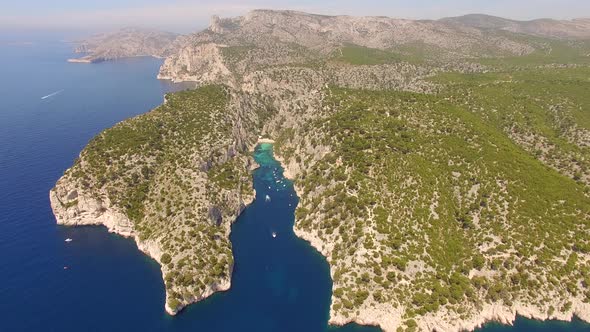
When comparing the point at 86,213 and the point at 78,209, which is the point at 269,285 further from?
the point at 78,209

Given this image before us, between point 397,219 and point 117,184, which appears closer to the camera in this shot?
point 397,219

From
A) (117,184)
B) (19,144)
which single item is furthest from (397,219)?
(19,144)

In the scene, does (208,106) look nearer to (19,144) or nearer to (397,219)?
(19,144)

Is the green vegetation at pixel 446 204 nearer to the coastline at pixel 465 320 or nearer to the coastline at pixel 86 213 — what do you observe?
the coastline at pixel 465 320

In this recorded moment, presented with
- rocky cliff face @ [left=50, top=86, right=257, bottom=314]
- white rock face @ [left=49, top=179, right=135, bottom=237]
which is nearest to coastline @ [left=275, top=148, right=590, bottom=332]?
rocky cliff face @ [left=50, top=86, right=257, bottom=314]

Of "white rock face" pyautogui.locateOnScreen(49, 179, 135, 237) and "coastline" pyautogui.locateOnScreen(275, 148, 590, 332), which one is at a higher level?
"white rock face" pyautogui.locateOnScreen(49, 179, 135, 237)

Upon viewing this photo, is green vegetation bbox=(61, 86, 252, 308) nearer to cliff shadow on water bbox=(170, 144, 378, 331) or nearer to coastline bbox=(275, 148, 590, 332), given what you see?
cliff shadow on water bbox=(170, 144, 378, 331)

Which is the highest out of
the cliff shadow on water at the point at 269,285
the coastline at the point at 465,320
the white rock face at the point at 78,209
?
the white rock face at the point at 78,209

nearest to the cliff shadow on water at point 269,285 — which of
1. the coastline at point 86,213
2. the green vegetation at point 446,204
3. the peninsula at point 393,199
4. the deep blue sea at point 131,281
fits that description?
the deep blue sea at point 131,281

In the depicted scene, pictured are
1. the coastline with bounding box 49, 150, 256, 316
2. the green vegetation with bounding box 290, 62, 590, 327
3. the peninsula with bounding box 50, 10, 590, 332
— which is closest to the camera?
the peninsula with bounding box 50, 10, 590, 332
